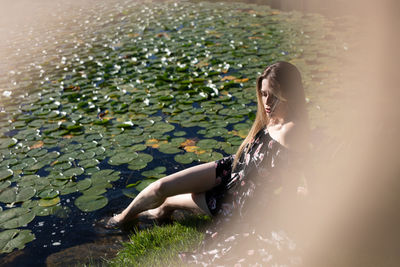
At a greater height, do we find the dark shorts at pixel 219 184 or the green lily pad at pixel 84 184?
the dark shorts at pixel 219 184

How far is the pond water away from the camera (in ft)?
8.59

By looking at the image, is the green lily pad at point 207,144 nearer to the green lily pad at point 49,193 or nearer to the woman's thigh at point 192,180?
the woman's thigh at point 192,180

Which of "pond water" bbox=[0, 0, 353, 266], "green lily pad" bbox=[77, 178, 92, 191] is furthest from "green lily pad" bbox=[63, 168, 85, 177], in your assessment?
"green lily pad" bbox=[77, 178, 92, 191]

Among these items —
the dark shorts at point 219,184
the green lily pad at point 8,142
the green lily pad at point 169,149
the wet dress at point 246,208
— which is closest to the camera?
the wet dress at point 246,208

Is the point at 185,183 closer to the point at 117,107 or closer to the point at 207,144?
the point at 207,144

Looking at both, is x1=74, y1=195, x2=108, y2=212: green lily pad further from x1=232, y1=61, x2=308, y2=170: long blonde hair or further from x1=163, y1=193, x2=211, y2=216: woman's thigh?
x1=232, y1=61, x2=308, y2=170: long blonde hair

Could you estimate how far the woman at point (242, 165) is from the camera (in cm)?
183

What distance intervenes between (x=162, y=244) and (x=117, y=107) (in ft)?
8.16

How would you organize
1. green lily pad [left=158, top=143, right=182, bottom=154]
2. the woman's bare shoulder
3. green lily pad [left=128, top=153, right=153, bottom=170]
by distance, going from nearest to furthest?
the woman's bare shoulder → green lily pad [left=128, top=153, right=153, bottom=170] → green lily pad [left=158, top=143, right=182, bottom=154]

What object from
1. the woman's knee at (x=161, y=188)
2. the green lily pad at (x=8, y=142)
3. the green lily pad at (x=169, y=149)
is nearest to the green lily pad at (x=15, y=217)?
the woman's knee at (x=161, y=188)

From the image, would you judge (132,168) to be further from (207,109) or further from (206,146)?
(207,109)

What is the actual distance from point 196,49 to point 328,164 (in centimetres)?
592

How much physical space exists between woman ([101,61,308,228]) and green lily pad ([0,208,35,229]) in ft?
1.87

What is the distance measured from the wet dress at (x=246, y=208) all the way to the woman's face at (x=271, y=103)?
0.44 feet
